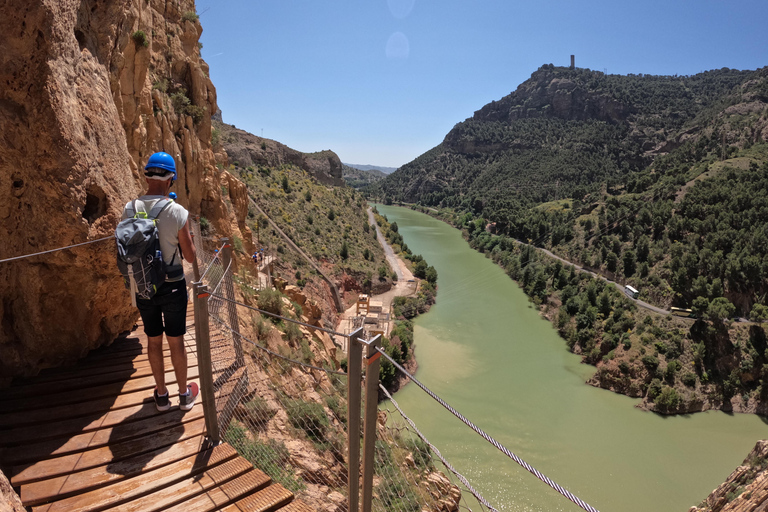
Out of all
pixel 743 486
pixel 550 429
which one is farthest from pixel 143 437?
pixel 550 429

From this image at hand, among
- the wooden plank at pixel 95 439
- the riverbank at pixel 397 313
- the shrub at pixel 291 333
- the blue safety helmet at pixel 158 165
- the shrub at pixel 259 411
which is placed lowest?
the riverbank at pixel 397 313

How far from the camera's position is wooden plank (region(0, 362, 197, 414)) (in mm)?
3266

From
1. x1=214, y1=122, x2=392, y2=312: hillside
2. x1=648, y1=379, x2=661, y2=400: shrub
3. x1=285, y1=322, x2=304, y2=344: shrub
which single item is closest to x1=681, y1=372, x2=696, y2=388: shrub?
x1=648, y1=379, x2=661, y2=400: shrub

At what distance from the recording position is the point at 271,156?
4362cm

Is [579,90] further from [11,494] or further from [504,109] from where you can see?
[11,494]

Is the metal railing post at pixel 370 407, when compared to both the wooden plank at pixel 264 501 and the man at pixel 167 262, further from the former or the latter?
the man at pixel 167 262

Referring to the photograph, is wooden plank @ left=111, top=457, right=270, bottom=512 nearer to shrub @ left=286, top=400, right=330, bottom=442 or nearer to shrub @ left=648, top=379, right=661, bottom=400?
shrub @ left=286, top=400, right=330, bottom=442

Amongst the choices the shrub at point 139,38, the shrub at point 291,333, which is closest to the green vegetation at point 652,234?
the shrub at point 291,333

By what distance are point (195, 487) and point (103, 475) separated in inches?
24.9

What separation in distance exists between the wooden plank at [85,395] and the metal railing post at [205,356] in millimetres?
982

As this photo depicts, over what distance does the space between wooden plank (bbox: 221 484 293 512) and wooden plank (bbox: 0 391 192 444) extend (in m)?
1.27

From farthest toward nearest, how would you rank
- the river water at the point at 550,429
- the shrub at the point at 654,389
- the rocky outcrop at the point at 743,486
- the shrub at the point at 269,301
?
the shrub at the point at 654,389, the river water at the point at 550,429, the shrub at the point at 269,301, the rocky outcrop at the point at 743,486

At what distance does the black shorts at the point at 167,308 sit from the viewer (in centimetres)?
311

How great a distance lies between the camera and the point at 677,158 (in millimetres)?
56219
